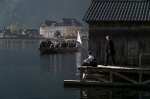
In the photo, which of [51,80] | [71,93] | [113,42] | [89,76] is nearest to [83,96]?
[71,93]

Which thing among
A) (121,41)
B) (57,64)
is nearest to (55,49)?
(57,64)

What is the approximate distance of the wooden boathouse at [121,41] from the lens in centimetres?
2803

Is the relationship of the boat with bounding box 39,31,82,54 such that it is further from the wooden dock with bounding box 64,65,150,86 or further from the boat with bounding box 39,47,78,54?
the wooden dock with bounding box 64,65,150,86

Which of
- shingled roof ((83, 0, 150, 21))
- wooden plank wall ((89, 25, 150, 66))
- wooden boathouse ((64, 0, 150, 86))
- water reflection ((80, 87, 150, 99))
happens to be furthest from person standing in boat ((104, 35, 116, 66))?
water reflection ((80, 87, 150, 99))

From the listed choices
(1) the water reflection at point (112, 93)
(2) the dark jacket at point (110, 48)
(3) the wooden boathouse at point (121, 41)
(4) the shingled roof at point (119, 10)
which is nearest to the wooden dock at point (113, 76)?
(3) the wooden boathouse at point (121, 41)

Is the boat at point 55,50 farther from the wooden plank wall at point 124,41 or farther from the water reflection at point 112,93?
the water reflection at point 112,93

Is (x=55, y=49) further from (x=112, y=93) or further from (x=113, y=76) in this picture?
(x=112, y=93)

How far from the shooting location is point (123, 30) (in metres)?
29.0

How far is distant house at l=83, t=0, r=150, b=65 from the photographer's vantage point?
2866 cm

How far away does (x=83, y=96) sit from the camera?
25.5 metres

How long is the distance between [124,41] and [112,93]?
5.04 metres

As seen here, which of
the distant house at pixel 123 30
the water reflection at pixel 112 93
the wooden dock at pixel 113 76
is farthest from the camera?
the distant house at pixel 123 30

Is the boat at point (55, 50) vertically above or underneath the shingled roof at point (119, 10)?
underneath

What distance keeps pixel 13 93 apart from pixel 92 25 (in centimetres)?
828
